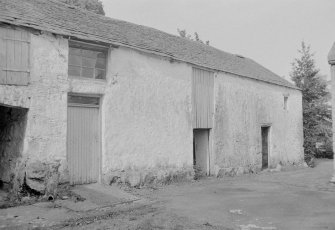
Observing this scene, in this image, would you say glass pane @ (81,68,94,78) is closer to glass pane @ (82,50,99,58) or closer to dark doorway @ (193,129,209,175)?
glass pane @ (82,50,99,58)

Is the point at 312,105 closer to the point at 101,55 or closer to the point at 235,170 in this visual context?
the point at 235,170

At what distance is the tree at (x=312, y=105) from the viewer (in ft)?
79.8

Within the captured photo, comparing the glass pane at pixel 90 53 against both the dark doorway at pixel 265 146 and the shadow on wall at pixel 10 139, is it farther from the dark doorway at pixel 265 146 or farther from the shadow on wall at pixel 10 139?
the dark doorway at pixel 265 146

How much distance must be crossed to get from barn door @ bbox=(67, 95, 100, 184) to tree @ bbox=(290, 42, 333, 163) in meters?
17.5

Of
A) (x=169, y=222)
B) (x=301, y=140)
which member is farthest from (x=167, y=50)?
(x=301, y=140)

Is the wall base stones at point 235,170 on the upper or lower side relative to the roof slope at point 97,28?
lower

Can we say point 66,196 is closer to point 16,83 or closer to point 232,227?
point 16,83

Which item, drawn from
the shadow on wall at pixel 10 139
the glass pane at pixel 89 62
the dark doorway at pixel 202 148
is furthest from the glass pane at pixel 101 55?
the dark doorway at pixel 202 148

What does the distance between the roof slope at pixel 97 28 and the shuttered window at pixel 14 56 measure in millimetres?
300

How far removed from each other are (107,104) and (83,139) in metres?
1.26

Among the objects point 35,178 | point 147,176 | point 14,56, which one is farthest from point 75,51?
point 147,176

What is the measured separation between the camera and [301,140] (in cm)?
2211

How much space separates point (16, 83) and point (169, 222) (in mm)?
5007

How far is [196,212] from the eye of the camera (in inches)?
331
